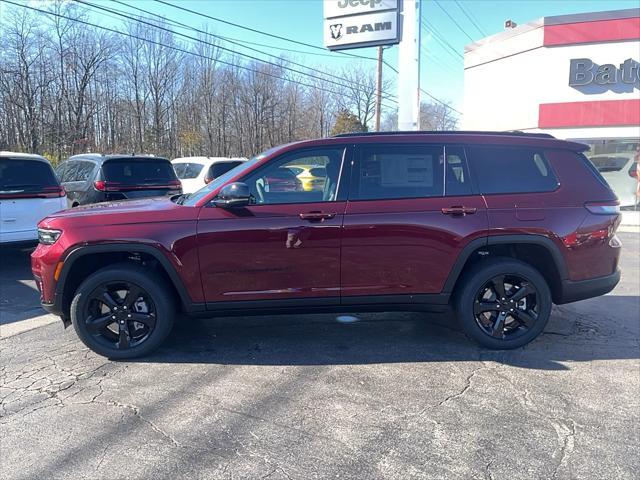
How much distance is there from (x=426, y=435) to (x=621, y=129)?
1875 cm

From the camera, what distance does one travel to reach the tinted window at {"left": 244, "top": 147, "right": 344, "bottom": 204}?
3.96 m

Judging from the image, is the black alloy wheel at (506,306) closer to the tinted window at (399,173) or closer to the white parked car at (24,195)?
the tinted window at (399,173)

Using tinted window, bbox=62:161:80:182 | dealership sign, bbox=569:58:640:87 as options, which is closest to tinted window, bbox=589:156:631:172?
dealership sign, bbox=569:58:640:87

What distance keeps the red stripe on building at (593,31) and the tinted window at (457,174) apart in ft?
56.4

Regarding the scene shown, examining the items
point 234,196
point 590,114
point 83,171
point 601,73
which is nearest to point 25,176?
point 83,171

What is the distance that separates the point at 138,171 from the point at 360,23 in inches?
397

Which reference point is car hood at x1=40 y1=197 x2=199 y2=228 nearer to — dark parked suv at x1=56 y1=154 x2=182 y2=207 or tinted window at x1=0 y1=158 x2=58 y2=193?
tinted window at x1=0 y1=158 x2=58 y2=193

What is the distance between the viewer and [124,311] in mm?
3996

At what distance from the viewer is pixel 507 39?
64.6ft

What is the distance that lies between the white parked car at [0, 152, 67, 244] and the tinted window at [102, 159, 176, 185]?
5.43 ft

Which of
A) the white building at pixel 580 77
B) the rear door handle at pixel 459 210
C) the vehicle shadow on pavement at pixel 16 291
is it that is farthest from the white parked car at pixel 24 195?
the white building at pixel 580 77

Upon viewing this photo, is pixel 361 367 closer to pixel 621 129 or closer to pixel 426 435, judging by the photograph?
pixel 426 435

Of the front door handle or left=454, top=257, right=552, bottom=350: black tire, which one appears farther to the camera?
left=454, top=257, right=552, bottom=350: black tire

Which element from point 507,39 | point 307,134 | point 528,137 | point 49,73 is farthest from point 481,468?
point 307,134
